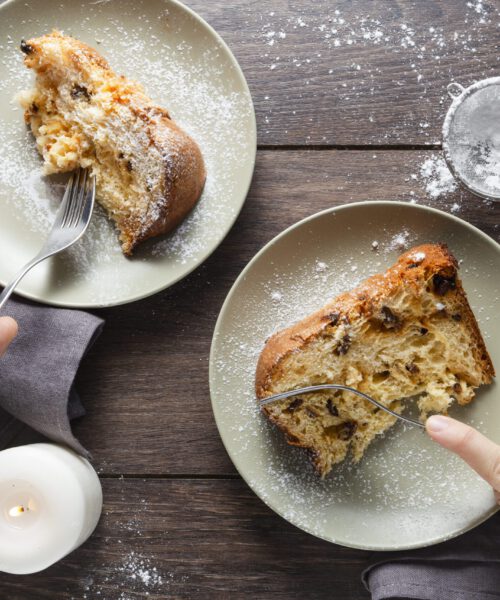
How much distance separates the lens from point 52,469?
1.80m

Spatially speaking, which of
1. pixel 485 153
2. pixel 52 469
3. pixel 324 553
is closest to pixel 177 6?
pixel 485 153

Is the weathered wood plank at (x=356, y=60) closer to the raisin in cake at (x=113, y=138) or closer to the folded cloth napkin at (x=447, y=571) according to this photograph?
the raisin in cake at (x=113, y=138)

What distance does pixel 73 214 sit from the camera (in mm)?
1862

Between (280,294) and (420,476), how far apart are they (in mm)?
637

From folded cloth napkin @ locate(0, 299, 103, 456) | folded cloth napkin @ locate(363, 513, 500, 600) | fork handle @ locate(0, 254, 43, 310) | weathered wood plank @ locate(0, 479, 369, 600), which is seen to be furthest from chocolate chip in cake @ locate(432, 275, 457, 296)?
fork handle @ locate(0, 254, 43, 310)

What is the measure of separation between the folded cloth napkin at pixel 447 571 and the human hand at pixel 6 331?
1.18 meters

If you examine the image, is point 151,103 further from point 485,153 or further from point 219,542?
point 219,542

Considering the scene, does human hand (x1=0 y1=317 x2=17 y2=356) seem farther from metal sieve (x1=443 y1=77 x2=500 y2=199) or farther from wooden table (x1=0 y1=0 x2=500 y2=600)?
metal sieve (x1=443 y1=77 x2=500 y2=199)

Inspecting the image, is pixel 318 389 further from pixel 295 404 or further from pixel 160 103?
pixel 160 103

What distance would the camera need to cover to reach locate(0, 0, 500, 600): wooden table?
1.95 meters

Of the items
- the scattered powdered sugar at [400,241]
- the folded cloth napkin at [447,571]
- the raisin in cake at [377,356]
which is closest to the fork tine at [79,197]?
the raisin in cake at [377,356]

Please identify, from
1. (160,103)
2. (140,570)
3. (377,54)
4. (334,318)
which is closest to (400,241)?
(334,318)

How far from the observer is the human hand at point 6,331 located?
176cm

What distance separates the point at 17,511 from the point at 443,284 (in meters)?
1.29
